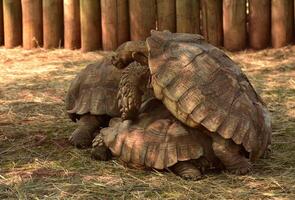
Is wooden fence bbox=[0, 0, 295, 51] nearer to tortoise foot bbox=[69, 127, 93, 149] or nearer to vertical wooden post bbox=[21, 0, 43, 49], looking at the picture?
vertical wooden post bbox=[21, 0, 43, 49]

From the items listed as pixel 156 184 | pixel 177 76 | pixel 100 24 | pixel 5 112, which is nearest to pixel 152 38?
pixel 177 76

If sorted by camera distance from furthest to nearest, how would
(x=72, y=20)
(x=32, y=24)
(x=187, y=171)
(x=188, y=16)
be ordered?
1. (x=32, y=24)
2. (x=72, y=20)
3. (x=188, y=16)
4. (x=187, y=171)

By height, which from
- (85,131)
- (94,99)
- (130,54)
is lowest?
(85,131)

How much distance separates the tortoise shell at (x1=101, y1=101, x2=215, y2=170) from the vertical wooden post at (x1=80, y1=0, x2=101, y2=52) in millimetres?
3795

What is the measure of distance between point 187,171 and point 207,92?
442 mm

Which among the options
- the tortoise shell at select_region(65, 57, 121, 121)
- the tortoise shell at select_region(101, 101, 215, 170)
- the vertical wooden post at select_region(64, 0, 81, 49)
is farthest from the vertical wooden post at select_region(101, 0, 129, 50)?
the tortoise shell at select_region(101, 101, 215, 170)

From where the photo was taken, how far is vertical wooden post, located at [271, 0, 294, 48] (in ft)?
22.6

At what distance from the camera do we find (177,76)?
3.52 metres

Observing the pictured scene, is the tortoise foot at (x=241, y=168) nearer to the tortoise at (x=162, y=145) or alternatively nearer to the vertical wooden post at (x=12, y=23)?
the tortoise at (x=162, y=145)

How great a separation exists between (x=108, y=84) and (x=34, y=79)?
263 centimetres

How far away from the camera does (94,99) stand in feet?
13.5

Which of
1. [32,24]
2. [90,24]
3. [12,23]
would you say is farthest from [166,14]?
[12,23]

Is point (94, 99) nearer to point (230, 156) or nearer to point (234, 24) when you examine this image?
point (230, 156)

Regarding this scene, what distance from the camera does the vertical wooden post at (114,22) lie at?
286 inches
